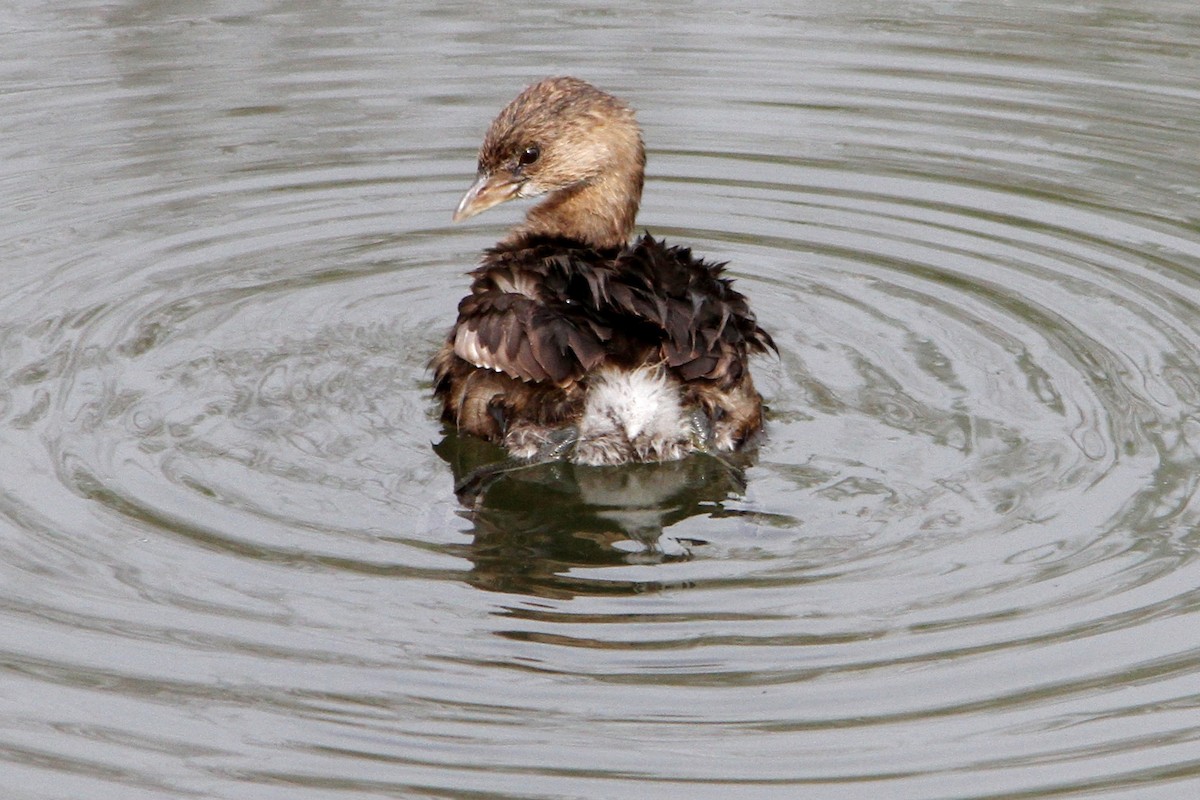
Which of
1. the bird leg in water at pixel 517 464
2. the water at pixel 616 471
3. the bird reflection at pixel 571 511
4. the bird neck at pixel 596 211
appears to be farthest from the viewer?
the bird neck at pixel 596 211

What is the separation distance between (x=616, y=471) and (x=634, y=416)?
26 centimetres

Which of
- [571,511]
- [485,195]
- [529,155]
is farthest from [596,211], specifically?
[571,511]

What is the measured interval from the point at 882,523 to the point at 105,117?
5.66m

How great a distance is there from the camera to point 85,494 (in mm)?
5930

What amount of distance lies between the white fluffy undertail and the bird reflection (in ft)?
0.35

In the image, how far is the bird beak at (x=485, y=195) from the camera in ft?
23.6

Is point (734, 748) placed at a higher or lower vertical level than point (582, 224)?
lower

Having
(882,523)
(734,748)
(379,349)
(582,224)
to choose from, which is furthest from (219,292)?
(734,748)

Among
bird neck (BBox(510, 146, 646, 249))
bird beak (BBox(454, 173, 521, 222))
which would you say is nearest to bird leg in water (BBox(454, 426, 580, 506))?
bird neck (BBox(510, 146, 646, 249))

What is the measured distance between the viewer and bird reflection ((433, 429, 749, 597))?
18.3 ft

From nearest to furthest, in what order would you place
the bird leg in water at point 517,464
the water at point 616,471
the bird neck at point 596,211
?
the water at point 616,471 < the bird leg in water at point 517,464 < the bird neck at point 596,211

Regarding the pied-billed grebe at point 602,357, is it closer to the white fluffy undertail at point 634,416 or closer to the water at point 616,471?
the white fluffy undertail at point 634,416

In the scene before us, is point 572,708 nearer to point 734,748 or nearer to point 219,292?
point 734,748

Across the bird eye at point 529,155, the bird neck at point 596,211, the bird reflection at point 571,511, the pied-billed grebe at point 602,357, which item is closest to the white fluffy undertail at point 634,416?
the pied-billed grebe at point 602,357
